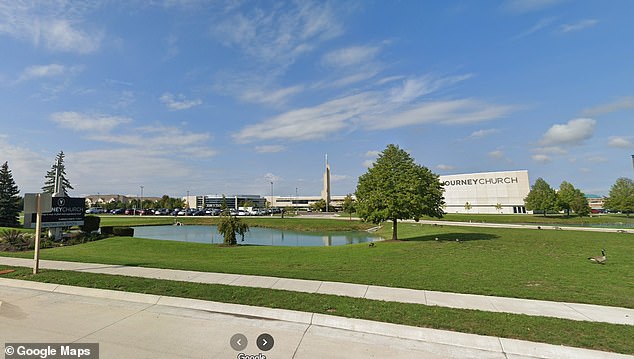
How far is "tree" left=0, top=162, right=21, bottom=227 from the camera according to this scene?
114 ft

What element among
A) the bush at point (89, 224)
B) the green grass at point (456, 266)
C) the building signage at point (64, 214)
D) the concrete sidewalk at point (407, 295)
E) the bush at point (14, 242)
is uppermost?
the building signage at point (64, 214)

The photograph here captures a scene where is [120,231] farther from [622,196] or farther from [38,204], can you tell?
[622,196]

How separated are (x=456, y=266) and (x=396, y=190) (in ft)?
30.1

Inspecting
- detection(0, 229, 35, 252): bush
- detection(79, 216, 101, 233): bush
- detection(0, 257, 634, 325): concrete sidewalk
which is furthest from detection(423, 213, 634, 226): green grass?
detection(0, 229, 35, 252): bush

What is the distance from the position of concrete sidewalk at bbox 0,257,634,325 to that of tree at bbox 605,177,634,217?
7318 cm

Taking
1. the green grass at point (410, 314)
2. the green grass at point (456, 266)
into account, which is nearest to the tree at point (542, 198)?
the green grass at point (456, 266)

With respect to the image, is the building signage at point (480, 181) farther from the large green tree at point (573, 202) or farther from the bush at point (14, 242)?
the bush at point (14, 242)

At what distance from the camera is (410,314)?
6504 millimetres

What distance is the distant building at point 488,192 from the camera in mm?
81062

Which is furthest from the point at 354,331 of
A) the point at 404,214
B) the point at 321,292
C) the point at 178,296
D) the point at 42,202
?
the point at 404,214

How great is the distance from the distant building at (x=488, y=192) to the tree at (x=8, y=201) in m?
76.6

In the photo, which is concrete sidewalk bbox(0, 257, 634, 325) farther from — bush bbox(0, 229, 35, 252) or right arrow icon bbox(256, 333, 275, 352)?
bush bbox(0, 229, 35, 252)

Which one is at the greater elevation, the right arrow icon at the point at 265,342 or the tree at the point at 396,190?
the tree at the point at 396,190

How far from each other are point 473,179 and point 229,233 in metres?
83.1
